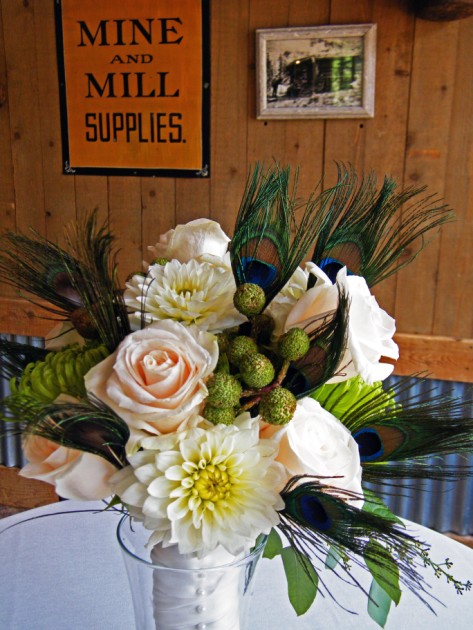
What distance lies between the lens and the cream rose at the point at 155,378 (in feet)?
1.77

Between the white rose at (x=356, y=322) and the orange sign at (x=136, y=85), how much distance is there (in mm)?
1397

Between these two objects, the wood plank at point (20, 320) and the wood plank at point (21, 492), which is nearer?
the wood plank at point (20, 320)

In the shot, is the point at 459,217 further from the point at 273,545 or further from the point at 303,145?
the point at 273,545

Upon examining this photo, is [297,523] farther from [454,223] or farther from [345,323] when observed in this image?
[454,223]

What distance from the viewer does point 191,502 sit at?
56 centimetres

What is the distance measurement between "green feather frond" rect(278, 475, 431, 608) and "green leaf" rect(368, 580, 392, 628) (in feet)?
0.98

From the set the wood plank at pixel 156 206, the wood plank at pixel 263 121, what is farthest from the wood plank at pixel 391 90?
the wood plank at pixel 156 206

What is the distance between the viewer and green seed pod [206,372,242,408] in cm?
57

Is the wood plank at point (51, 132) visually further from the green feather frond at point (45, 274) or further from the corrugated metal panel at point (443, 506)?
the green feather frond at point (45, 274)

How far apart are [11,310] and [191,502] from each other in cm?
184

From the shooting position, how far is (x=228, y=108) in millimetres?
1883

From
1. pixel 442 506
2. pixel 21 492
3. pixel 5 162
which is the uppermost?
pixel 5 162

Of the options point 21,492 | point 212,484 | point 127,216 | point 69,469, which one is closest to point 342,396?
point 212,484

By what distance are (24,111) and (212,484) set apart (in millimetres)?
1845
